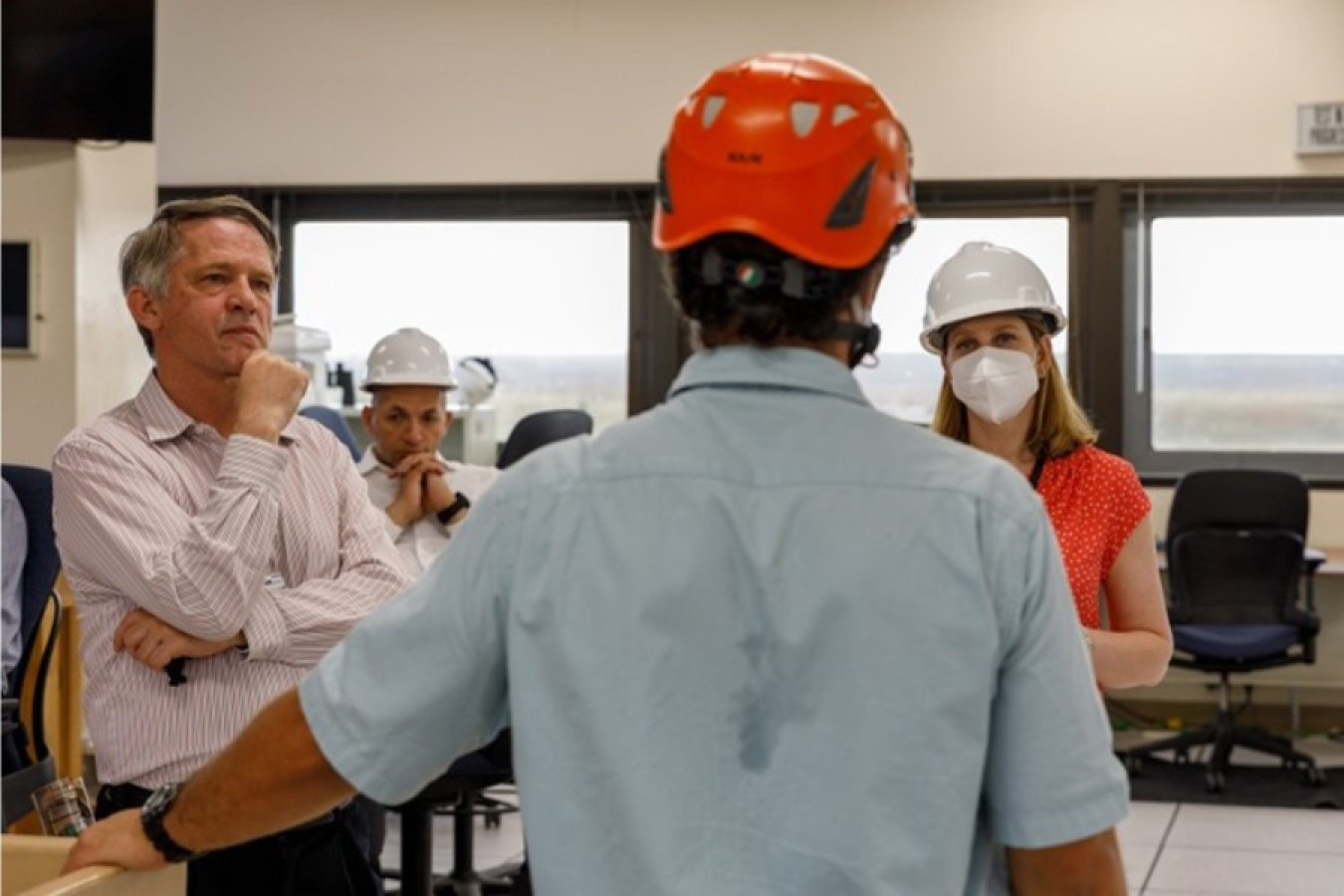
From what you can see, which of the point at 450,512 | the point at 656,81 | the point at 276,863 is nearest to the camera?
the point at 276,863

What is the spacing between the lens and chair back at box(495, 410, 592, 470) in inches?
221

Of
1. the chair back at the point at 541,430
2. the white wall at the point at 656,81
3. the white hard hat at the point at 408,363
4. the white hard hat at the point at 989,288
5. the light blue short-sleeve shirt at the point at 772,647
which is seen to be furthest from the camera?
the white wall at the point at 656,81

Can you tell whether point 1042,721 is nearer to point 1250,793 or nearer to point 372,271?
point 1250,793

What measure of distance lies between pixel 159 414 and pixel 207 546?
28 centimetres

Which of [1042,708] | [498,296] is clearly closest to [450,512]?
[498,296]

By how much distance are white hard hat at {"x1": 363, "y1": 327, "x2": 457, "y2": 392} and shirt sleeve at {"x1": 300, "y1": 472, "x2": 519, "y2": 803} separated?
130 inches

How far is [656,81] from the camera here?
7.16m

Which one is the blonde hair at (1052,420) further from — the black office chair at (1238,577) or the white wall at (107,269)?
the white wall at (107,269)

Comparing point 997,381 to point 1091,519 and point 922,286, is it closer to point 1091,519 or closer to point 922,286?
point 1091,519

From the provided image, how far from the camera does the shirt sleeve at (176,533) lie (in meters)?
2.10

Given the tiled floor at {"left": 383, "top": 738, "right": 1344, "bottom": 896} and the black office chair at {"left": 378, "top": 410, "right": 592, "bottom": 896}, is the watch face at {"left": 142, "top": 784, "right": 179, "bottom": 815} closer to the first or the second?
the black office chair at {"left": 378, "top": 410, "right": 592, "bottom": 896}

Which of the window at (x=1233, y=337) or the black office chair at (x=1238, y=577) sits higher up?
the window at (x=1233, y=337)

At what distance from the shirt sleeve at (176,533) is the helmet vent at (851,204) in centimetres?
109

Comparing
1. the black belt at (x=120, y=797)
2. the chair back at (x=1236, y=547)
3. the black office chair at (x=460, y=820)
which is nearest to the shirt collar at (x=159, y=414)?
the black belt at (x=120, y=797)
